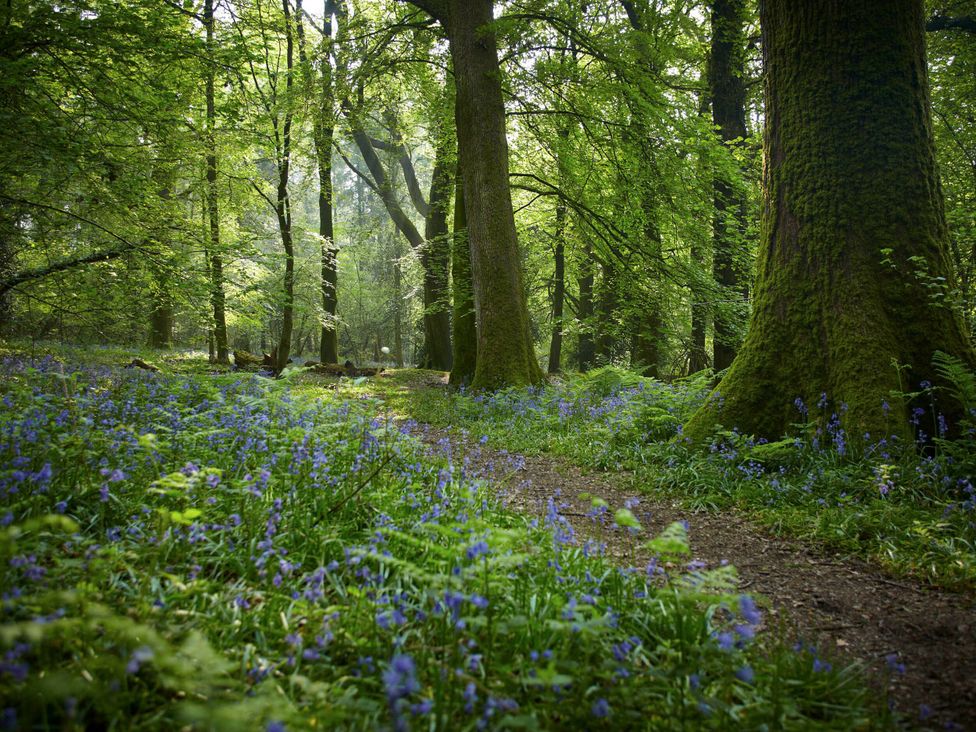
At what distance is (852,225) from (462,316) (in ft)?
29.2

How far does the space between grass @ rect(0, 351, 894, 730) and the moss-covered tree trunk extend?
2.91 metres

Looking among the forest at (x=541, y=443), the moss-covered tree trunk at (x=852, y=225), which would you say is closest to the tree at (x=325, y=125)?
the forest at (x=541, y=443)

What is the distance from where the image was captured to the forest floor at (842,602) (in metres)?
2.13

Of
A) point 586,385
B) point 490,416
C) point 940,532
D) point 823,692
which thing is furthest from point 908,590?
point 586,385

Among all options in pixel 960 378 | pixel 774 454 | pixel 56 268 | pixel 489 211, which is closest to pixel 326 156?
pixel 489 211

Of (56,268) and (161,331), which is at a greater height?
(161,331)

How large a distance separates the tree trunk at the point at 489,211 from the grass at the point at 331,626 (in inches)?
271

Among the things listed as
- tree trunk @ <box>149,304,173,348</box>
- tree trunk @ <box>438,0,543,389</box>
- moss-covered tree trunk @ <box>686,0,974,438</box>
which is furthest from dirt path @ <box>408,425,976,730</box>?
tree trunk @ <box>149,304,173,348</box>

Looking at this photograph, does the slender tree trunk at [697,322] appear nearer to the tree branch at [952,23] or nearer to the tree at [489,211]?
the tree at [489,211]

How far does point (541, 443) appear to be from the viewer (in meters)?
6.94

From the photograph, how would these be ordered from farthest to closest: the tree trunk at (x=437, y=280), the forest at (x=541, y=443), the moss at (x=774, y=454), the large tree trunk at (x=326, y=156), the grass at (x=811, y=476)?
the tree trunk at (x=437, y=280) < the large tree trunk at (x=326, y=156) < the moss at (x=774, y=454) < the grass at (x=811, y=476) < the forest at (x=541, y=443)

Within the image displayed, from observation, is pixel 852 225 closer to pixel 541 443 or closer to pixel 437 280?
pixel 541 443

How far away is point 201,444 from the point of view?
3.94 metres

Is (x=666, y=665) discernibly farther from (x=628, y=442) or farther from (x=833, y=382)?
(x=628, y=442)
